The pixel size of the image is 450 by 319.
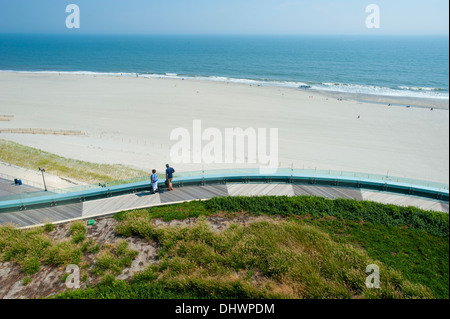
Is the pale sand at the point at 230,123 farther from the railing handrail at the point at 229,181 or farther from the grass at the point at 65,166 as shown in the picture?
the railing handrail at the point at 229,181

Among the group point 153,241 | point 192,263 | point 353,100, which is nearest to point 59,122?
point 153,241

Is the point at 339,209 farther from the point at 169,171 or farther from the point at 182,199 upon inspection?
the point at 169,171

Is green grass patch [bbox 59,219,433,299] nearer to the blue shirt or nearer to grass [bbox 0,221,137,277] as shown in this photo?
grass [bbox 0,221,137,277]

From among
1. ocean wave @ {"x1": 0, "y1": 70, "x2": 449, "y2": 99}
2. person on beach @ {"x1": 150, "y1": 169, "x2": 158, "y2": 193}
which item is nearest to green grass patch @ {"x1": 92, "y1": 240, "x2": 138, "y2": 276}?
person on beach @ {"x1": 150, "y1": 169, "x2": 158, "y2": 193}

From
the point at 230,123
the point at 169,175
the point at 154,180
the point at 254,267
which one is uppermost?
the point at 230,123

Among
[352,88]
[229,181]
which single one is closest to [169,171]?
[229,181]

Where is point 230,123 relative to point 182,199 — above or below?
above
